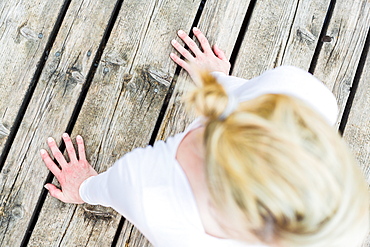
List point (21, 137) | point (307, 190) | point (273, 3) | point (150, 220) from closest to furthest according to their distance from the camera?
point (307, 190) → point (150, 220) → point (21, 137) → point (273, 3)

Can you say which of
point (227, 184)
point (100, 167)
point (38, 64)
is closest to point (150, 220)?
point (227, 184)

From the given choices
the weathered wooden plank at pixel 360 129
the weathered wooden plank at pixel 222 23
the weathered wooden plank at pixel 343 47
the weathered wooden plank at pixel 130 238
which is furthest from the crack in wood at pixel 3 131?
the weathered wooden plank at pixel 360 129

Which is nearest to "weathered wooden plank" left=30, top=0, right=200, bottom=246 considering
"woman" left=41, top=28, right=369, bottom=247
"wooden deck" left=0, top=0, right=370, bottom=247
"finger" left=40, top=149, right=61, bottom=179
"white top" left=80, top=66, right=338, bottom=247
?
"wooden deck" left=0, top=0, right=370, bottom=247

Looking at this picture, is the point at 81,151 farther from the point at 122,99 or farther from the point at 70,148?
the point at 122,99

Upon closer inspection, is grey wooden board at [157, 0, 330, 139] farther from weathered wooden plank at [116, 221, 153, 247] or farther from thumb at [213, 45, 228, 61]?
weathered wooden plank at [116, 221, 153, 247]

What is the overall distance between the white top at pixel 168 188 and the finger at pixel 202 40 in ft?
1.78

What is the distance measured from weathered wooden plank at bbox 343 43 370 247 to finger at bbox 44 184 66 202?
1.28 m

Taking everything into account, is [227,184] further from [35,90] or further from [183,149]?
[35,90]

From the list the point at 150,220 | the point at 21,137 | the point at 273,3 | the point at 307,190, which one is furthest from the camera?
the point at 273,3

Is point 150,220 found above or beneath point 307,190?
beneath

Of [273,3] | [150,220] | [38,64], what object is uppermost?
[273,3]

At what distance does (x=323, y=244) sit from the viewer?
0.76 meters

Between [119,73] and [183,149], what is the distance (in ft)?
2.46

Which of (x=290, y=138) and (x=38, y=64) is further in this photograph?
(x=38, y=64)
